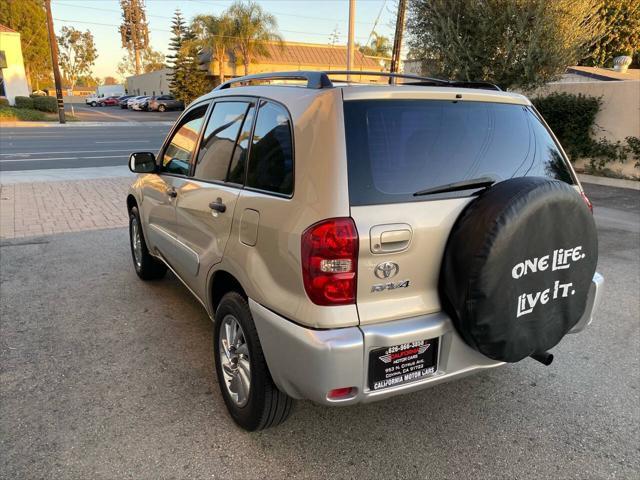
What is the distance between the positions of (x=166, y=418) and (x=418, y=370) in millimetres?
1461

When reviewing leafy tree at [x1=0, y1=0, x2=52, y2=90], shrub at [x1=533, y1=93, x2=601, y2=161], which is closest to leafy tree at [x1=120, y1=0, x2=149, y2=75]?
leafy tree at [x1=0, y1=0, x2=52, y2=90]

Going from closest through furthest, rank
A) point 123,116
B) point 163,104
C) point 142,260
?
point 142,260, point 123,116, point 163,104

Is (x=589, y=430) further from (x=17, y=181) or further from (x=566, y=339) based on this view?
(x=17, y=181)

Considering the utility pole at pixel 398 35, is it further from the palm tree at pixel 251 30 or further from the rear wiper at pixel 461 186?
the palm tree at pixel 251 30

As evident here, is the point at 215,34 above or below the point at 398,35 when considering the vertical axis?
above

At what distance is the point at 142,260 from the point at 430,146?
333cm

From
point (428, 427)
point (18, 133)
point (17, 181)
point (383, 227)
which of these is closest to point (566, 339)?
point (428, 427)

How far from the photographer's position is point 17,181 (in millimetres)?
10070

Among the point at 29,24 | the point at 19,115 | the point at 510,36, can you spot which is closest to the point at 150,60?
the point at 29,24

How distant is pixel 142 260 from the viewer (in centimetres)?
457

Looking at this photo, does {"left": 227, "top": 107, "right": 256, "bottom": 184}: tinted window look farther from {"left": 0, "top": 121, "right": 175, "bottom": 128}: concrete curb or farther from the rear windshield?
{"left": 0, "top": 121, "right": 175, "bottom": 128}: concrete curb

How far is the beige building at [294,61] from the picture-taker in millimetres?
40656

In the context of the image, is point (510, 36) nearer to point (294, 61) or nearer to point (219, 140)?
point (219, 140)

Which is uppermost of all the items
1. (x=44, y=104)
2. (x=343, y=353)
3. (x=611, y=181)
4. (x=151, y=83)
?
(x=151, y=83)
